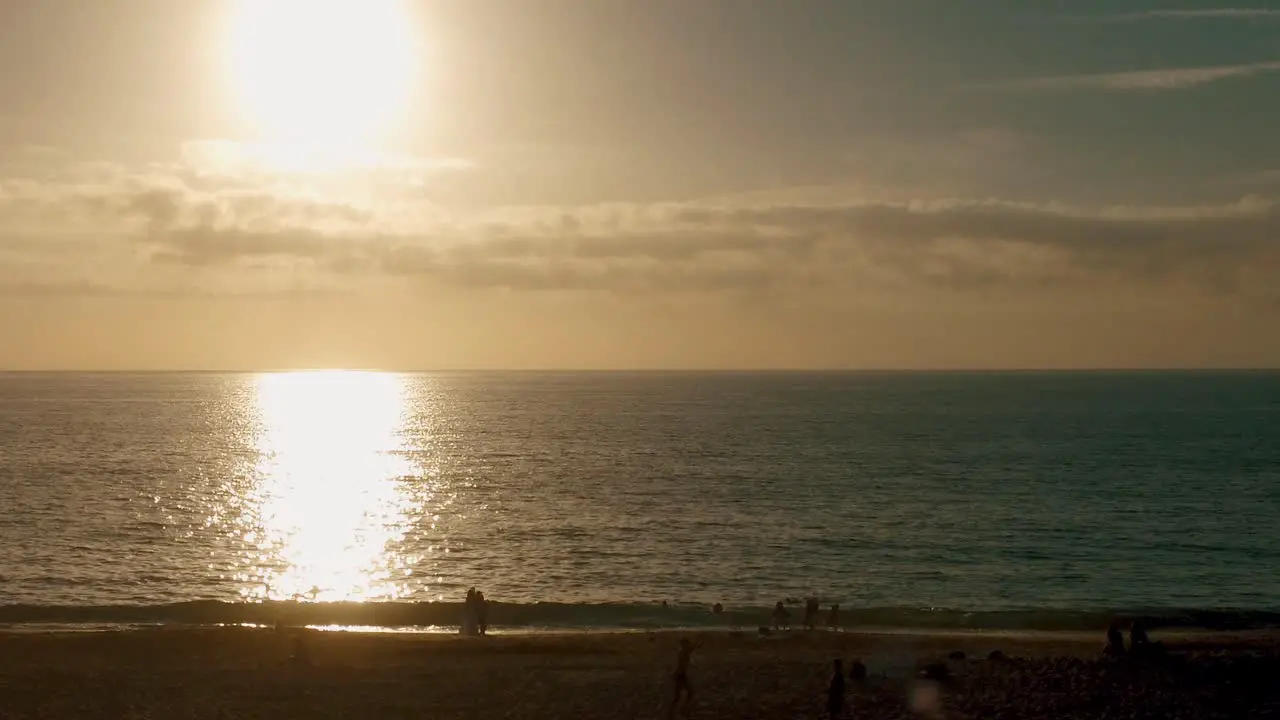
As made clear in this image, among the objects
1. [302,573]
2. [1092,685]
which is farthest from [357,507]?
[1092,685]

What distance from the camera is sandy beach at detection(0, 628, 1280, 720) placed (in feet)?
81.9

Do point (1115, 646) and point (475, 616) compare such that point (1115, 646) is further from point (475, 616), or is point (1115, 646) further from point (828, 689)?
point (475, 616)

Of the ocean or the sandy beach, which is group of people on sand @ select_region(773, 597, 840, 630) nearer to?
the sandy beach

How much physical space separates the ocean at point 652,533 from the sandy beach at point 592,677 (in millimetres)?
6631

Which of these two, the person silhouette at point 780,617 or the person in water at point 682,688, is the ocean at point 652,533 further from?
the person in water at point 682,688

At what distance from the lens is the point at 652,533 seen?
62000 mm

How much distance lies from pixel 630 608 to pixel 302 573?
687 inches

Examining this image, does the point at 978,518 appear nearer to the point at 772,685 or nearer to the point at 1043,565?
the point at 1043,565

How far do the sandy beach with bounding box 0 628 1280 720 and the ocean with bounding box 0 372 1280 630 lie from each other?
6.63 metres

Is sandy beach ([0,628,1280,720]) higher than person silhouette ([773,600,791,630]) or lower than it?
lower

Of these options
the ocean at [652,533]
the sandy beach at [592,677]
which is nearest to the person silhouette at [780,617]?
the ocean at [652,533]

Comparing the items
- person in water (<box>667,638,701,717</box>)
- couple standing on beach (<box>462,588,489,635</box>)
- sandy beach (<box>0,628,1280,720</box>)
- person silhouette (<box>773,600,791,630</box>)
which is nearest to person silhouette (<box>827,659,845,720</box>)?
sandy beach (<box>0,628,1280,720</box>)

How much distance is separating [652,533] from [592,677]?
3356 centimetres

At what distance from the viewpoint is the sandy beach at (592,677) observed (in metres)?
25.0
